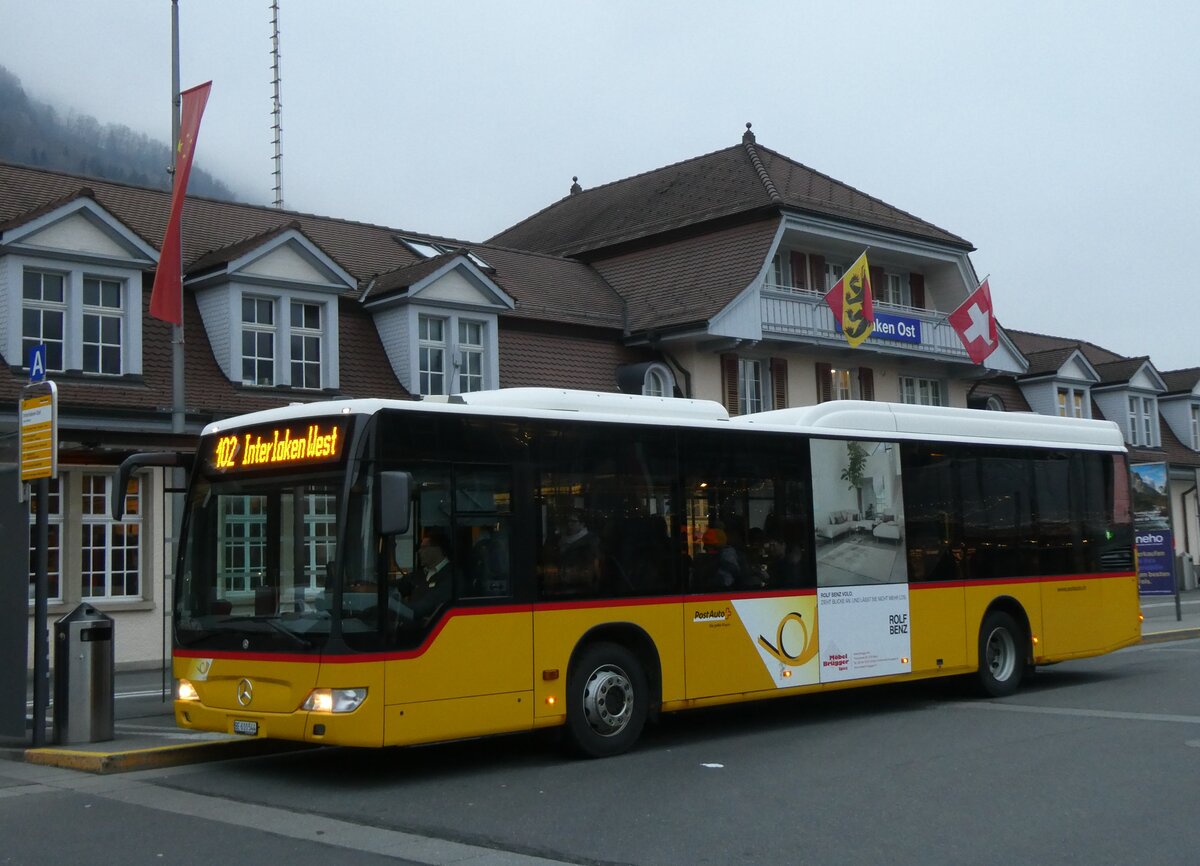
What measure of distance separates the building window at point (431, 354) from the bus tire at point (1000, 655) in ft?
43.9

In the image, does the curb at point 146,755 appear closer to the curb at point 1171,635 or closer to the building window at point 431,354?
the building window at point 431,354

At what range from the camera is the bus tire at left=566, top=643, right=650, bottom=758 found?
11.3 metres

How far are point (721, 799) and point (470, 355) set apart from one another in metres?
18.3

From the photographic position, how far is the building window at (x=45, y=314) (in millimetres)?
21016

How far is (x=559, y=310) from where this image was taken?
29.8 metres

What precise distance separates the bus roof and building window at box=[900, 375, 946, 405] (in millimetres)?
18685

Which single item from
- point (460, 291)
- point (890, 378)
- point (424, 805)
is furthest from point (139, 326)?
point (890, 378)

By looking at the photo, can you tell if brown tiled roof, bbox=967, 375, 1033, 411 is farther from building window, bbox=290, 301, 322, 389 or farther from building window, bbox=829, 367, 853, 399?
building window, bbox=290, 301, 322, 389

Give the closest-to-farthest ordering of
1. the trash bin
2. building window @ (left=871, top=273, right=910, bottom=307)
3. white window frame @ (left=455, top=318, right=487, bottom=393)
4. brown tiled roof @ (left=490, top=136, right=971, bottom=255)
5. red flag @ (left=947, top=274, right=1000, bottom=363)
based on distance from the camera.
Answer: the trash bin
white window frame @ (left=455, top=318, right=487, bottom=393)
red flag @ (left=947, top=274, right=1000, bottom=363)
brown tiled roof @ (left=490, top=136, right=971, bottom=255)
building window @ (left=871, top=273, right=910, bottom=307)

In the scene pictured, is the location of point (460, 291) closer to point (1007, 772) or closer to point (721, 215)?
point (721, 215)

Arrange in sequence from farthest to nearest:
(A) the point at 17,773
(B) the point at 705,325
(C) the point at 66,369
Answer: (B) the point at 705,325 < (C) the point at 66,369 < (A) the point at 17,773

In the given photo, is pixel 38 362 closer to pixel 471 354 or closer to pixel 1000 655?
pixel 1000 655

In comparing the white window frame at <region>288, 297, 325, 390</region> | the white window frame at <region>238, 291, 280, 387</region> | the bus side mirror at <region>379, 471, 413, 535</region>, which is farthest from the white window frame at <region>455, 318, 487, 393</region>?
the bus side mirror at <region>379, 471, 413, 535</region>

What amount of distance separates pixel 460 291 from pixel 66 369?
7.96m
